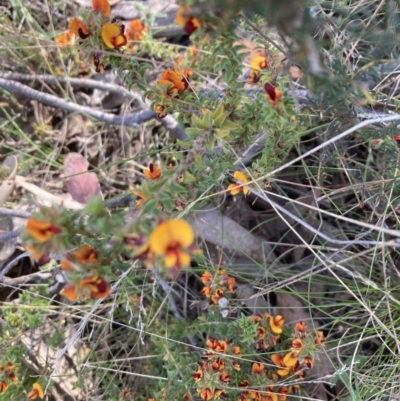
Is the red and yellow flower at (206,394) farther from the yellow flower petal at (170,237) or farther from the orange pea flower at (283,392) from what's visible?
the yellow flower petal at (170,237)

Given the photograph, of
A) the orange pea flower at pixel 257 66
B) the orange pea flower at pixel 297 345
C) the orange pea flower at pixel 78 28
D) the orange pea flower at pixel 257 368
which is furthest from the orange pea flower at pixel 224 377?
the orange pea flower at pixel 78 28

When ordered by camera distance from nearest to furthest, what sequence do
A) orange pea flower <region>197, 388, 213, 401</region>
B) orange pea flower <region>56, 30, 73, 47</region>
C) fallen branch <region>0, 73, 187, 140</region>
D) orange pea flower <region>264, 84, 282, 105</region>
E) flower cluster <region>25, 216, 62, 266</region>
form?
1. flower cluster <region>25, 216, 62, 266</region>
2. orange pea flower <region>264, 84, 282, 105</region>
3. orange pea flower <region>197, 388, 213, 401</region>
4. fallen branch <region>0, 73, 187, 140</region>
5. orange pea flower <region>56, 30, 73, 47</region>

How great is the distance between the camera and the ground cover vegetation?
101 cm

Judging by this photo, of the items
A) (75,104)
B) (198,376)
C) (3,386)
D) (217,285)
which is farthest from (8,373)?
(75,104)

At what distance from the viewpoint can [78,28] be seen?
1.11 metres

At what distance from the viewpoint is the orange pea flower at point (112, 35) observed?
3.71ft

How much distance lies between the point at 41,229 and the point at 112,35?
1.78 feet

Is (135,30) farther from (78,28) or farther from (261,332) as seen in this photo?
(261,332)

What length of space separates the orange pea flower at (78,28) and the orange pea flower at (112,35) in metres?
0.04

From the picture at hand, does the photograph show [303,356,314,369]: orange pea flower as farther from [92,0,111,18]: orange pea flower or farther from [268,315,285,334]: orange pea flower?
[92,0,111,18]: orange pea flower

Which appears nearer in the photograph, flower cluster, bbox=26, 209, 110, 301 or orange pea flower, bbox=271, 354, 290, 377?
flower cluster, bbox=26, 209, 110, 301

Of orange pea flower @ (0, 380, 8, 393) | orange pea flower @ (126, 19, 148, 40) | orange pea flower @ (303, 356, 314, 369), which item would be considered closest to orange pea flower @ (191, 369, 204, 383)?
orange pea flower @ (303, 356, 314, 369)

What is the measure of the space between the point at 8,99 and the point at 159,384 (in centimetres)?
155

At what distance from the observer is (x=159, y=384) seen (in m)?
1.61
